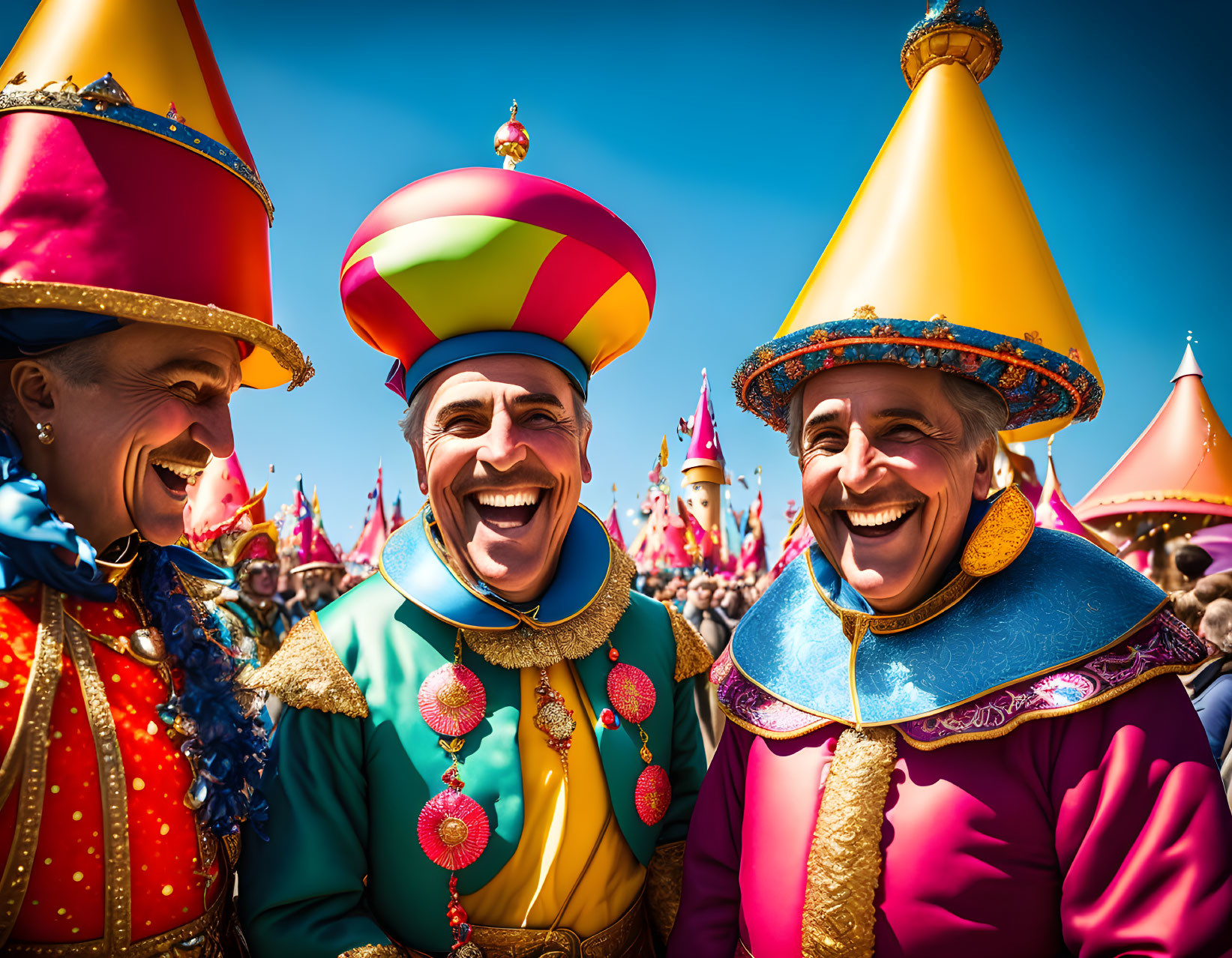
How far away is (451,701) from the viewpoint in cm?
236

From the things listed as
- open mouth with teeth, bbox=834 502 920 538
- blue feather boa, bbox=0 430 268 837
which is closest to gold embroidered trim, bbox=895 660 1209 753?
open mouth with teeth, bbox=834 502 920 538

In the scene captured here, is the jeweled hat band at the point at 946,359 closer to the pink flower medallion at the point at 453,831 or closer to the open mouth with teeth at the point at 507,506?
the open mouth with teeth at the point at 507,506

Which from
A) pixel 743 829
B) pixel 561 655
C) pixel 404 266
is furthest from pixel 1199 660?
pixel 404 266

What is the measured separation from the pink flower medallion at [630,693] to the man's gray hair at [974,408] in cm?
100

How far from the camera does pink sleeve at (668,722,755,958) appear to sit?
2.24m

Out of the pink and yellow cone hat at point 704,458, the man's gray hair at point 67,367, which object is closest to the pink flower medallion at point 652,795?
the man's gray hair at point 67,367

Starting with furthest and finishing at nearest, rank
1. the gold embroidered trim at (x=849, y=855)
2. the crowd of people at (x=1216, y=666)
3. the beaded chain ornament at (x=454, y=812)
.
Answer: the crowd of people at (x=1216, y=666) → the beaded chain ornament at (x=454, y=812) → the gold embroidered trim at (x=849, y=855)

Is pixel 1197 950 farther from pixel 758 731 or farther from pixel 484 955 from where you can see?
pixel 484 955

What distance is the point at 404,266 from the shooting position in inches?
95.0

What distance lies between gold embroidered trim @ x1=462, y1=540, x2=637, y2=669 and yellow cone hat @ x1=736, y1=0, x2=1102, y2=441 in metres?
0.88

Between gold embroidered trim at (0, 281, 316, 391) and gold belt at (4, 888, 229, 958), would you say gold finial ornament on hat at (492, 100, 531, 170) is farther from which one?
gold belt at (4, 888, 229, 958)

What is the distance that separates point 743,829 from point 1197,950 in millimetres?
1053

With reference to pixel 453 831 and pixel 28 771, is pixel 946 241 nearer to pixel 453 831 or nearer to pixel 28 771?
pixel 453 831

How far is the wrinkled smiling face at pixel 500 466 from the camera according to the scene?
8.00 feet
